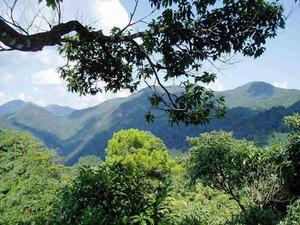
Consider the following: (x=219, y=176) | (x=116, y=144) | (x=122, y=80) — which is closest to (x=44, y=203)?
(x=122, y=80)

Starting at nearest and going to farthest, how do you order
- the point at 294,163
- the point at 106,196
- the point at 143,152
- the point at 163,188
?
the point at 163,188, the point at 106,196, the point at 294,163, the point at 143,152

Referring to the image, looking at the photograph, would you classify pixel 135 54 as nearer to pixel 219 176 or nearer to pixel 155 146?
pixel 219 176

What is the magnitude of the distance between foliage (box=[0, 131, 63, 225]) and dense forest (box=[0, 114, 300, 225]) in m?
0.03

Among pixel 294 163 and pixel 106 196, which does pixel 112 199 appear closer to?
pixel 106 196

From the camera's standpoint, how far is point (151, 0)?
19.9 feet

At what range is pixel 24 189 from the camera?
42.2 feet

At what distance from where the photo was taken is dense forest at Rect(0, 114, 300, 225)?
226 inches

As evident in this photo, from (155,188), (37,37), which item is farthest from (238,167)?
(37,37)

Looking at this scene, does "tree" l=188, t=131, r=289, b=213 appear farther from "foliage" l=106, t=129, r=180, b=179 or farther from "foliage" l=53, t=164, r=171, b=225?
"foliage" l=106, t=129, r=180, b=179

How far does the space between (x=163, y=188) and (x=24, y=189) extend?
8.44 metres

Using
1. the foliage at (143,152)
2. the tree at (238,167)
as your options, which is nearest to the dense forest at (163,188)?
the tree at (238,167)

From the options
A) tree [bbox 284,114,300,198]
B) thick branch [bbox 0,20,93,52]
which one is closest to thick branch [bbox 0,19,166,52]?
thick branch [bbox 0,20,93,52]

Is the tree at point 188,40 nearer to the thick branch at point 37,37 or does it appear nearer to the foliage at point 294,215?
the thick branch at point 37,37

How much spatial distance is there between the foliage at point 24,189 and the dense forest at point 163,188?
0.03 m
